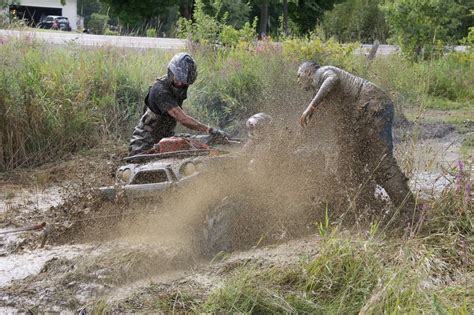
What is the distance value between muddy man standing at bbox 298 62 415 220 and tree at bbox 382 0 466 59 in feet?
43.1

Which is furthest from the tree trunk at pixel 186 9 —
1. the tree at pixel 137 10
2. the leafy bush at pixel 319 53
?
the leafy bush at pixel 319 53

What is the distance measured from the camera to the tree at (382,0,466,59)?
2058 centimetres

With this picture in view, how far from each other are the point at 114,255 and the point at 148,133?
1.96 metres

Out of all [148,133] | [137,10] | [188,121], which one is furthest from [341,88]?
[137,10]

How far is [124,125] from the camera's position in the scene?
11.5m

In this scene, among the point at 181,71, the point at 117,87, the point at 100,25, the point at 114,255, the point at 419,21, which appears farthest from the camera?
the point at 100,25

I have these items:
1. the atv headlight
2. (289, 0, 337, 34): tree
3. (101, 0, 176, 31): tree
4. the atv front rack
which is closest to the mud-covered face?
the atv front rack

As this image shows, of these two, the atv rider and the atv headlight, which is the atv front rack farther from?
the atv rider

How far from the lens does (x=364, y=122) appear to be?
7.47 meters

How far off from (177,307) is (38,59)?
6.95 meters

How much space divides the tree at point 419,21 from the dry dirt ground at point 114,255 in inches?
512

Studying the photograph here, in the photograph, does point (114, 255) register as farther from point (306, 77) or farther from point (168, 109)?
point (306, 77)

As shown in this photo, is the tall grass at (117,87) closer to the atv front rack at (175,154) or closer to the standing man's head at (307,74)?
the standing man's head at (307,74)

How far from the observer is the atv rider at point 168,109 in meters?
7.74
